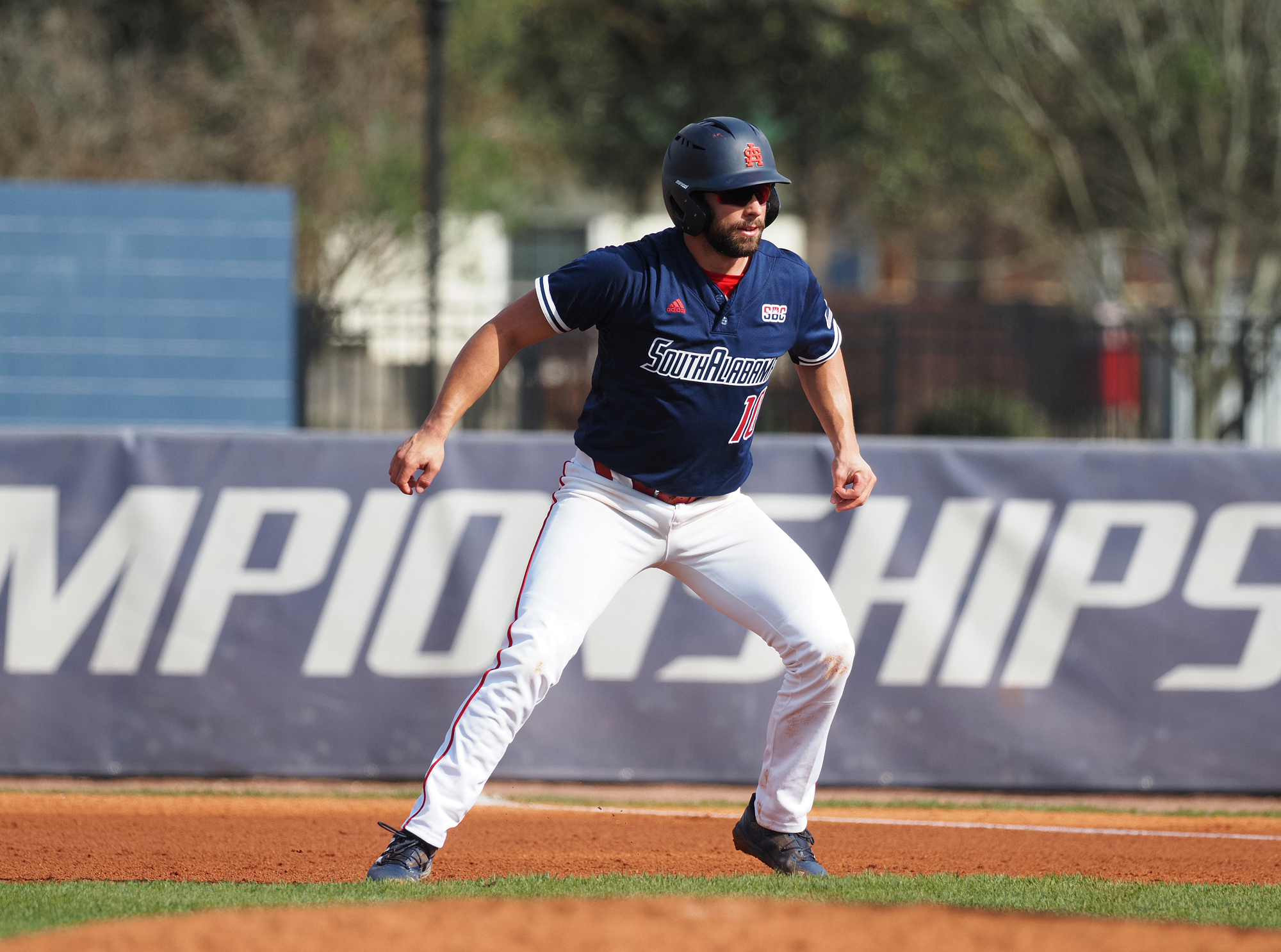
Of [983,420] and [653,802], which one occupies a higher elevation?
[653,802]

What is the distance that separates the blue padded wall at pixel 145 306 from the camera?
13.2 m

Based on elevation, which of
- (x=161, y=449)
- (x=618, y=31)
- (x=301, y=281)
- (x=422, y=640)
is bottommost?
(x=301, y=281)

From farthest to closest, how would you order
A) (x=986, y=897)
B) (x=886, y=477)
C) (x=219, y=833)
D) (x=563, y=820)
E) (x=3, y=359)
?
(x=3, y=359), (x=886, y=477), (x=563, y=820), (x=219, y=833), (x=986, y=897)

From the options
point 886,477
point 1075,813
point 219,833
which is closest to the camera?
point 219,833

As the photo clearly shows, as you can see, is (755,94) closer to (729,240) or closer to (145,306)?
(145,306)

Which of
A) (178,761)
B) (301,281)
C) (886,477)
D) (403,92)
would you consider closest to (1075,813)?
(886,477)

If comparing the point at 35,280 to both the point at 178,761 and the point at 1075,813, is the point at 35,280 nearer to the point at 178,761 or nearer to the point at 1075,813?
the point at 178,761

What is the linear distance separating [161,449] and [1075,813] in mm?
4590

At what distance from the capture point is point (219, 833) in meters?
5.68

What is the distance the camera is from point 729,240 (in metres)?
4.50

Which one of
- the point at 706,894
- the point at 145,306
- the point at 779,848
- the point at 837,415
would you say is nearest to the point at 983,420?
the point at 145,306

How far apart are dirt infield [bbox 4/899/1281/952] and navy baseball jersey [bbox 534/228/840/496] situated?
153cm

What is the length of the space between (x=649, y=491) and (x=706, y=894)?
4.04 feet

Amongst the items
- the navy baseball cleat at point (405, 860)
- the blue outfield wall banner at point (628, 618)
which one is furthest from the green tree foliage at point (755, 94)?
the navy baseball cleat at point (405, 860)
